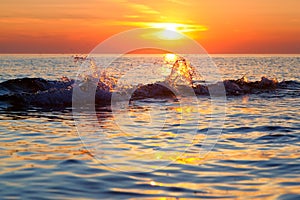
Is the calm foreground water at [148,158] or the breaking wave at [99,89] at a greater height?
the breaking wave at [99,89]

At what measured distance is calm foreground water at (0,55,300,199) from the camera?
24.0 ft

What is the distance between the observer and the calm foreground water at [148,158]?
288 inches

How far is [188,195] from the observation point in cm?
707

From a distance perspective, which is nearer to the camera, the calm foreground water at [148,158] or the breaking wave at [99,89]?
the calm foreground water at [148,158]

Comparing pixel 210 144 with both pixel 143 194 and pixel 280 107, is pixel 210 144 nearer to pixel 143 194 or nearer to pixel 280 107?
pixel 143 194

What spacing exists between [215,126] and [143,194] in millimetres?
7548

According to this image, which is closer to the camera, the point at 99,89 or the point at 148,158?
the point at 148,158

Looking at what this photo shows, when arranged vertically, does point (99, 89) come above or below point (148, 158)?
above

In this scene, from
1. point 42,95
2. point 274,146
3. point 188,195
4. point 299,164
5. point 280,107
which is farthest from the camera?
point 42,95

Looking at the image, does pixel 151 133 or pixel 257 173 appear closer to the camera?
pixel 257 173

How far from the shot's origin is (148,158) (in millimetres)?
9633

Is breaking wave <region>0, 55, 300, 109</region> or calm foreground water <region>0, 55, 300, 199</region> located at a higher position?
breaking wave <region>0, 55, 300, 109</region>

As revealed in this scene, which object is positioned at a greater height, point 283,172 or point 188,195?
point 283,172

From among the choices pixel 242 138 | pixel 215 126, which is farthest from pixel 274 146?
pixel 215 126
